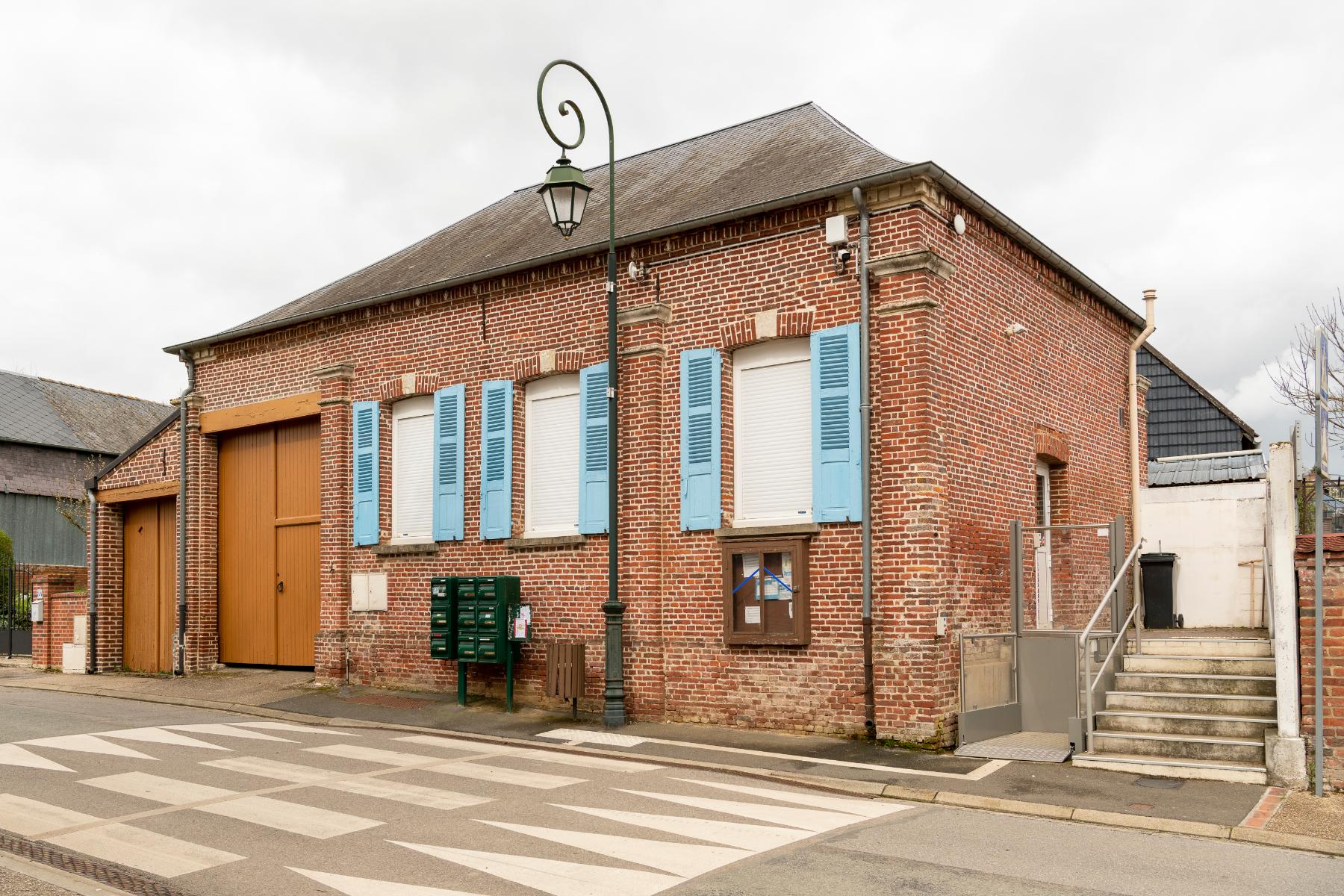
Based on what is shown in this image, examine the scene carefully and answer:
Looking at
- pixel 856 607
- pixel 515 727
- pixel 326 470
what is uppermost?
pixel 326 470

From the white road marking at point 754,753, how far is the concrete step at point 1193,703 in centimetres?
136

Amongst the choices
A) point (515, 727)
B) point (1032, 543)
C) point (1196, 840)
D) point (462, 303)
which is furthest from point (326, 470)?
point (1196, 840)

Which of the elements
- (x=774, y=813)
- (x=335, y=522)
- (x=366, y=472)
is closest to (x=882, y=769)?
(x=774, y=813)

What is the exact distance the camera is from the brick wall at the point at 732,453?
11.2 meters

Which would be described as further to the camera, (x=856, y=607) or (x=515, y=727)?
(x=515, y=727)

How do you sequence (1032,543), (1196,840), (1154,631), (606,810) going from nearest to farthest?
(1196,840), (606,810), (1032,543), (1154,631)

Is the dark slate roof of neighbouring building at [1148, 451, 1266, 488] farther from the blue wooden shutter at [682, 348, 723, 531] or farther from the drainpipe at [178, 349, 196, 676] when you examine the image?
the drainpipe at [178, 349, 196, 676]

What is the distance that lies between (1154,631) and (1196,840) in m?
7.05

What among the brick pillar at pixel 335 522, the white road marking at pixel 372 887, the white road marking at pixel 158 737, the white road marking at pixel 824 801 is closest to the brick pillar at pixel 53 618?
the brick pillar at pixel 335 522

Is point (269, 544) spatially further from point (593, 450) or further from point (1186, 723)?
point (1186, 723)

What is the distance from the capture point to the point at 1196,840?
7680 mm

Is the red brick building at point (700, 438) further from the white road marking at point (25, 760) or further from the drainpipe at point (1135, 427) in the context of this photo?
the white road marking at point (25, 760)

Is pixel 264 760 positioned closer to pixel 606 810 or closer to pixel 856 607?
pixel 606 810

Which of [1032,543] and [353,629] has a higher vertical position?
[1032,543]
